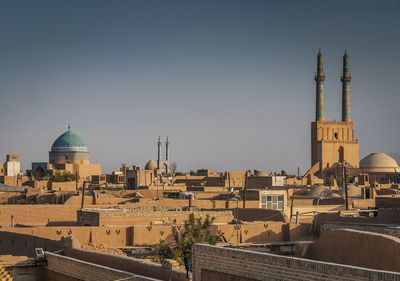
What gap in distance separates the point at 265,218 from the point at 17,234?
880 cm

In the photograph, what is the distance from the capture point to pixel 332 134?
241ft

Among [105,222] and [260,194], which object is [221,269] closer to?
[105,222]

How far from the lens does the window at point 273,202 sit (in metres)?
28.3

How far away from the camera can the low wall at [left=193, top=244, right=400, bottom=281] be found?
293 inches

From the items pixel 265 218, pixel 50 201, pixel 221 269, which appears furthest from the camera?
pixel 50 201

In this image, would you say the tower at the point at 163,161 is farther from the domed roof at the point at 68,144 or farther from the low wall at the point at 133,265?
the low wall at the point at 133,265

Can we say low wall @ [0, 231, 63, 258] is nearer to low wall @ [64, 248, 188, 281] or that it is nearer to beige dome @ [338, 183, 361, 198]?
low wall @ [64, 248, 188, 281]

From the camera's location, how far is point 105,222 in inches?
804

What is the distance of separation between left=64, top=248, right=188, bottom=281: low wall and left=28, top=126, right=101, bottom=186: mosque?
4828 centimetres

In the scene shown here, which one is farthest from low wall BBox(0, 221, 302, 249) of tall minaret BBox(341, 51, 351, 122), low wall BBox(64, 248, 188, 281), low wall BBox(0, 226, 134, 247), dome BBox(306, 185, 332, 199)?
tall minaret BBox(341, 51, 351, 122)

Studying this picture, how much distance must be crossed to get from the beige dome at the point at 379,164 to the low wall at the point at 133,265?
191ft

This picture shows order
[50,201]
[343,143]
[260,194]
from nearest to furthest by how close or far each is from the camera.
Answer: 1. [260,194]
2. [50,201]
3. [343,143]

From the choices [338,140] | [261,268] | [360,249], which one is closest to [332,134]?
[338,140]

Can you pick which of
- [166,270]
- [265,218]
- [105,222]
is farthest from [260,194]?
[166,270]
